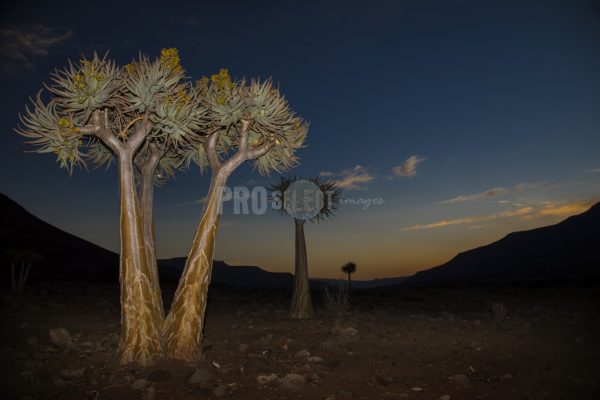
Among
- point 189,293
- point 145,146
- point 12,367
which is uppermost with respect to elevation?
point 145,146

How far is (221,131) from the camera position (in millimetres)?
7676

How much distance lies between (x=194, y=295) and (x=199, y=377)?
149 cm

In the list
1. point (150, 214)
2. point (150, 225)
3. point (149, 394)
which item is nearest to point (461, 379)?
point (149, 394)

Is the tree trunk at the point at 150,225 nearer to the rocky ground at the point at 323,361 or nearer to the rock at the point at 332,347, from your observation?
the rocky ground at the point at 323,361

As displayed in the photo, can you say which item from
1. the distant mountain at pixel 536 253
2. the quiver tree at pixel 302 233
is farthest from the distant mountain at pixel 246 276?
the quiver tree at pixel 302 233

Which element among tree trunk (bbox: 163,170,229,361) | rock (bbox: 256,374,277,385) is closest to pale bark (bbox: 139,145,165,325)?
tree trunk (bbox: 163,170,229,361)

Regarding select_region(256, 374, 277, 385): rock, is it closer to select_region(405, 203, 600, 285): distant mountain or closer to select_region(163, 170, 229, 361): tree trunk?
select_region(163, 170, 229, 361): tree trunk

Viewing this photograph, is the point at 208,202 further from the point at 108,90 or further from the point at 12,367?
the point at 12,367

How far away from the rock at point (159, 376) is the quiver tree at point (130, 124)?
1.94 feet

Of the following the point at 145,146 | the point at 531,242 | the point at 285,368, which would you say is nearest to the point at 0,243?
the point at 145,146

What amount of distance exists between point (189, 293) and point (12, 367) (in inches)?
106

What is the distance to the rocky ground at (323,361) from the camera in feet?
16.7

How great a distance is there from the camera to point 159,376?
17.7ft

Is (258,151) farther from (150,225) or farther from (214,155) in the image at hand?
(150,225)
